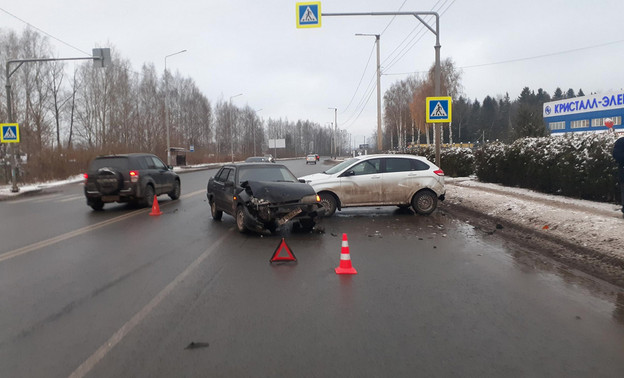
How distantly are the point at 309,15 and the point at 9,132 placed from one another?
15.8m

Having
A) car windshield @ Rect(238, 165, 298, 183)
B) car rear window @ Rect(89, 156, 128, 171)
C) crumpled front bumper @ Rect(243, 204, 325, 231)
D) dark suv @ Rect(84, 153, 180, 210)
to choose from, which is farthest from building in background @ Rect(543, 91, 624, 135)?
car rear window @ Rect(89, 156, 128, 171)

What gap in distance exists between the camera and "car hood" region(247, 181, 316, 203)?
8.99 metres

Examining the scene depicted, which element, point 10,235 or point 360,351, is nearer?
point 360,351

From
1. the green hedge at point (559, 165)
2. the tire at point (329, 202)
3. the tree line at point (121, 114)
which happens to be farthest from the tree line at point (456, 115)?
the tire at point (329, 202)

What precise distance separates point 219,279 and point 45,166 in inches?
1191

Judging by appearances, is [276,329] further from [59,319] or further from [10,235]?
[10,235]

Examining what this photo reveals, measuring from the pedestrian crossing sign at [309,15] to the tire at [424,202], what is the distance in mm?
6244

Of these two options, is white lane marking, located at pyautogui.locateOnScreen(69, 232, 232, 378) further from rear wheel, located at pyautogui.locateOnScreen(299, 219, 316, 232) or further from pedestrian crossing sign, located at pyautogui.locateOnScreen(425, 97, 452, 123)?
pedestrian crossing sign, located at pyautogui.locateOnScreen(425, 97, 452, 123)

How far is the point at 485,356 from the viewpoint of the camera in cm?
366

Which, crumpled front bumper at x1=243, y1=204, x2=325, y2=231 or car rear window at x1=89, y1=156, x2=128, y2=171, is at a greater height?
car rear window at x1=89, y1=156, x2=128, y2=171

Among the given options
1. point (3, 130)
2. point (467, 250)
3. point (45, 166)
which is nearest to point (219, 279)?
point (467, 250)

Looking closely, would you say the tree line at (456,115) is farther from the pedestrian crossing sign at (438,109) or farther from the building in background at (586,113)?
the pedestrian crossing sign at (438,109)

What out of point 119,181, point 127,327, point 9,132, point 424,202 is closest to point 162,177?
point 119,181

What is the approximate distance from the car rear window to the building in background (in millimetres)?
24057
